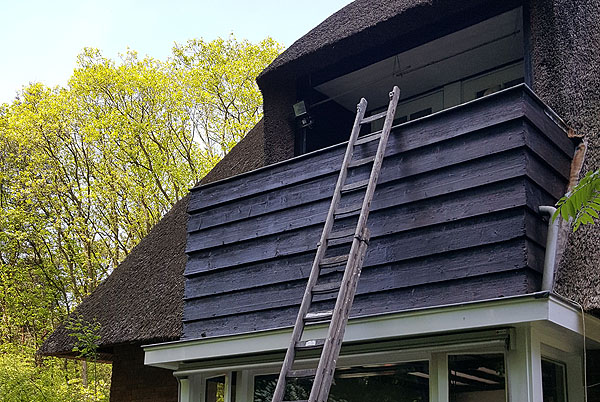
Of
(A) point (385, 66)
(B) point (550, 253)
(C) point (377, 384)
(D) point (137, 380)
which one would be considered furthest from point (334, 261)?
(D) point (137, 380)

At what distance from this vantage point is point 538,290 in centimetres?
449

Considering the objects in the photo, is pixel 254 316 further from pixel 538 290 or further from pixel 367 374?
pixel 538 290

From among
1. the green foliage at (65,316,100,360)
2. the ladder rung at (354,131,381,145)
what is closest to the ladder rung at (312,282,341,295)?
the ladder rung at (354,131,381,145)

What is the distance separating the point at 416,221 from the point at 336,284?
0.78 m

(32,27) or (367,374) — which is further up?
(32,27)

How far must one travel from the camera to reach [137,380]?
8820mm

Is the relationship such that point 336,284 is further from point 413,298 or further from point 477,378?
point 477,378

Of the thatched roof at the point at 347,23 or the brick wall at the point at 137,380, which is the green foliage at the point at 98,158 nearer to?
the brick wall at the point at 137,380

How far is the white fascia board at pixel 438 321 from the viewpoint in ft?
13.7

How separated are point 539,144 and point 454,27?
205 cm

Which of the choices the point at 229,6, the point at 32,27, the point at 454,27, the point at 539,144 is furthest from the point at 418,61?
the point at 32,27

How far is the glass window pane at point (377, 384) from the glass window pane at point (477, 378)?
0.21 metres

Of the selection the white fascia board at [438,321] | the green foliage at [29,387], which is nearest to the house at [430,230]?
the white fascia board at [438,321]

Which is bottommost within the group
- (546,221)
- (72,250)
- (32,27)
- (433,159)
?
(546,221)
